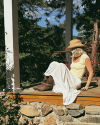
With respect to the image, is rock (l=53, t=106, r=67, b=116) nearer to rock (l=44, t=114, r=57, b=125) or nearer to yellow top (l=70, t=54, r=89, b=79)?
rock (l=44, t=114, r=57, b=125)

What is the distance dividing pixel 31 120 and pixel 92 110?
0.95 metres

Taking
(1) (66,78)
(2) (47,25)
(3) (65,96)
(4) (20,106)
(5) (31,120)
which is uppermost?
(2) (47,25)

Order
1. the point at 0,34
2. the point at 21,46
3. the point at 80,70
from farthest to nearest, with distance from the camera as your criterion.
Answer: the point at 21,46 → the point at 0,34 → the point at 80,70

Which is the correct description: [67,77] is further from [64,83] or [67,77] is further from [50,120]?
[50,120]

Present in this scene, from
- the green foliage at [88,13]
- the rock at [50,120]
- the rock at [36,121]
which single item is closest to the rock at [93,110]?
the rock at [50,120]

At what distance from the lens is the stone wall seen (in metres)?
2.46

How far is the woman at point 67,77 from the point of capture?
262cm

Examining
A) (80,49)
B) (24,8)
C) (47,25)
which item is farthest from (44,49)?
(80,49)

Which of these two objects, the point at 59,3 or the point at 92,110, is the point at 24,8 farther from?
the point at 92,110

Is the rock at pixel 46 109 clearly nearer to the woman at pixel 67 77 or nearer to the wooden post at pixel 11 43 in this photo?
the woman at pixel 67 77

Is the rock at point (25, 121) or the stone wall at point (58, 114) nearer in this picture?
the stone wall at point (58, 114)

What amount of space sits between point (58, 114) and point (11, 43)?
4.51 feet

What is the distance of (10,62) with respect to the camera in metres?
2.81

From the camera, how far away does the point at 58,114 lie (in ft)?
8.30
